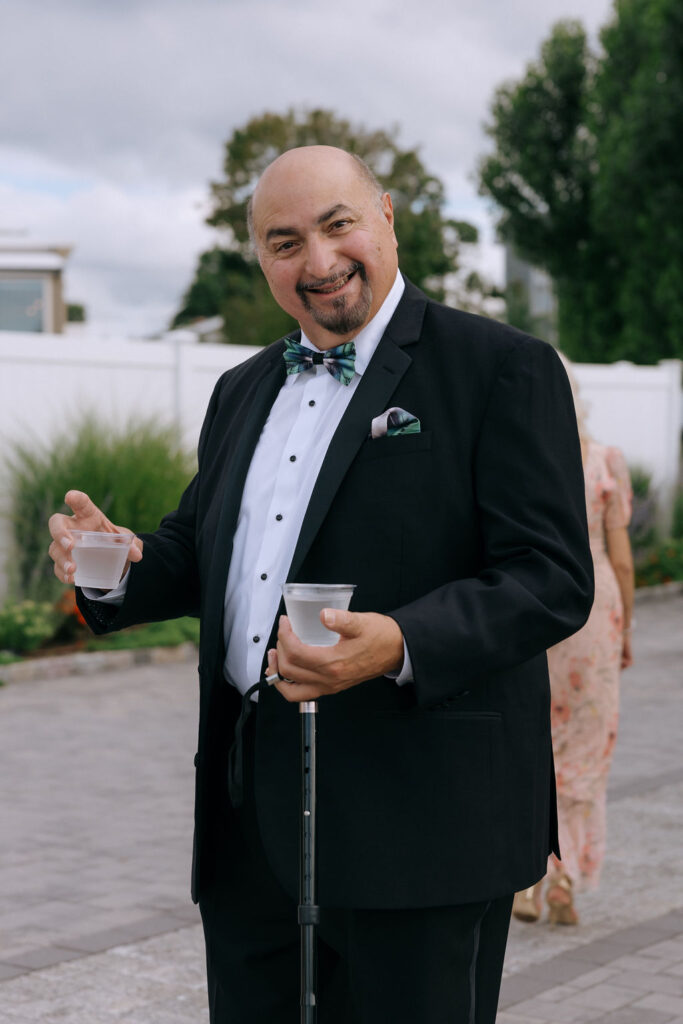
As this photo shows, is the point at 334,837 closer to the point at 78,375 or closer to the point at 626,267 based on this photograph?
the point at 78,375

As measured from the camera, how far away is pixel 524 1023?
4137 mm

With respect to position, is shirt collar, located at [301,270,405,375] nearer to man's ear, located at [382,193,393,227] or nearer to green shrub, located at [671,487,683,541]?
man's ear, located at [382,193,393,227]

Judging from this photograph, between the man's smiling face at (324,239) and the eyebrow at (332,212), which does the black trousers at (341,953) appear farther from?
the eyebrow at (332,212)

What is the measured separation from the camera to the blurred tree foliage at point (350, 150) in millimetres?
36562

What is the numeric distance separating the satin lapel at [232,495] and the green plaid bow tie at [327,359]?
3.8 inches

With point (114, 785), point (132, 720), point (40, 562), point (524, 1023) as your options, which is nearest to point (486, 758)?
point (524, 1023)

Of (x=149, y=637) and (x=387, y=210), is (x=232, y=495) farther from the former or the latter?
(x=149, y=637)

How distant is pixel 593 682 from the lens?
5.48 meters

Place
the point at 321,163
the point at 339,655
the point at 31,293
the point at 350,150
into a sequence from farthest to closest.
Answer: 1. the point at 350,150
2. the point at 31,293
3. the point at 321,163
4. the point at 339,655

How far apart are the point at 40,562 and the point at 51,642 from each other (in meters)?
0.71

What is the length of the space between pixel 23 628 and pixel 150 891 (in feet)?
21.0

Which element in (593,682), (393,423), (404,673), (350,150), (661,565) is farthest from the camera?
(350,150)

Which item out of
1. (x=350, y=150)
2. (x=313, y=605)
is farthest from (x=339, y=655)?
(x=350, y=150)

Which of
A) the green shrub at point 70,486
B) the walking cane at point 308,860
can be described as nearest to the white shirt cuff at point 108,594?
the walking cane at point 308,860
